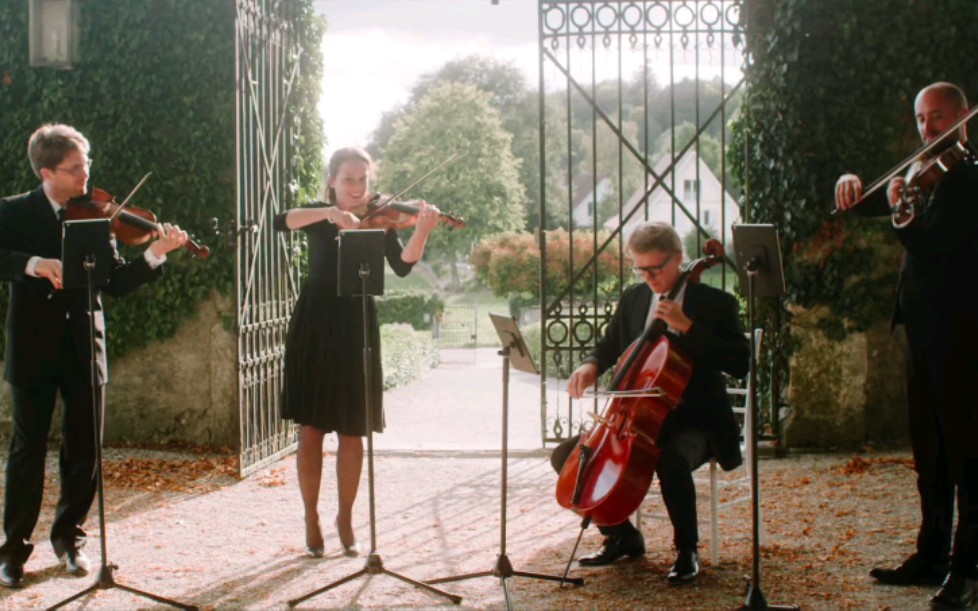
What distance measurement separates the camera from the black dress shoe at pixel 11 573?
14.8 ft

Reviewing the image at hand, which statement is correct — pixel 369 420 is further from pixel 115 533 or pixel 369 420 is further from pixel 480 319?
pixel 480 319

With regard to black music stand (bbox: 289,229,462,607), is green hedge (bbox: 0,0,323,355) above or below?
above

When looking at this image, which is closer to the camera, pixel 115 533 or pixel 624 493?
pixel 624 493

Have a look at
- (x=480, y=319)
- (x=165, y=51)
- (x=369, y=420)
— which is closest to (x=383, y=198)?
(x=369, y=420)

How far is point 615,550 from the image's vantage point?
4797mm

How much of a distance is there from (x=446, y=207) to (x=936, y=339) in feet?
108

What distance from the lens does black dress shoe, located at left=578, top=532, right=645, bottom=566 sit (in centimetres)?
477

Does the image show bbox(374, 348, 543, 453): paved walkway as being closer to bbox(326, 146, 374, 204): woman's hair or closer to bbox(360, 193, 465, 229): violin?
bbox(360, 193, 465, 229): violin

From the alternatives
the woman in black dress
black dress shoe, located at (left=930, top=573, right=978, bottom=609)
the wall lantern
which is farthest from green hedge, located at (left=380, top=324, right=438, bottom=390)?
black dress shoe, located at (left=930, top=573, right=978, bottom=609)

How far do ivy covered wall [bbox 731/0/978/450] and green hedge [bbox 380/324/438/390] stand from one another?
5.61 m

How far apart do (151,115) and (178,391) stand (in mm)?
1952

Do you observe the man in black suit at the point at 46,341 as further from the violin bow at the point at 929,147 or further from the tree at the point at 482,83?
the tree at the point at 482,83

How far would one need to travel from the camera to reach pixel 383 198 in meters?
5.05

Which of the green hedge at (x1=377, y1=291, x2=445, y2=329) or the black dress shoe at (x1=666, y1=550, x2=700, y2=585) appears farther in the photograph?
the green hedge at (x1=377, y1=291, x2=445, y2=329)
